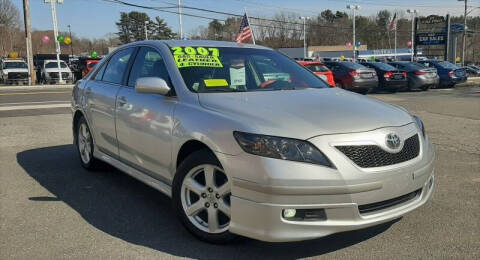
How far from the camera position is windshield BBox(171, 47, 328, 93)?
3.91 meters

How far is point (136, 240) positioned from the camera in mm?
3520

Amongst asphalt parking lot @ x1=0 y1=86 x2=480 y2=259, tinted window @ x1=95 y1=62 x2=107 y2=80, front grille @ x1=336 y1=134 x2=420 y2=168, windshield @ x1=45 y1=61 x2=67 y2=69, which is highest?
windshield @ x1=45 y1=61 x2=67 y2=69

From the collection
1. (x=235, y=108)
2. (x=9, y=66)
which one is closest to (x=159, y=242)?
(x=235, y=108)

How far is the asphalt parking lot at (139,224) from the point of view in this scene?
10.7 feet

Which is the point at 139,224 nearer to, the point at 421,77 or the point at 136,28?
the point at 421,77

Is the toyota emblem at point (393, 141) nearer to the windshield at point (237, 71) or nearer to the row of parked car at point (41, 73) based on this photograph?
the windshield at point (237, 71)

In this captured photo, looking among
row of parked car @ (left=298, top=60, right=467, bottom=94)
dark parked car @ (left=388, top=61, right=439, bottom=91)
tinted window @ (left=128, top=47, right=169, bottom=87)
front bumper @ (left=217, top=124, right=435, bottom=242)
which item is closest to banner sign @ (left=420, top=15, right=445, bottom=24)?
row of parked car @ (left=298, top=60, right=467, bottom=94)

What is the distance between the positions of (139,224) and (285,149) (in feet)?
5.50

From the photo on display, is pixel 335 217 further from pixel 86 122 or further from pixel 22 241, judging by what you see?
pixel 86 122

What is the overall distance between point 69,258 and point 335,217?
1906 mm

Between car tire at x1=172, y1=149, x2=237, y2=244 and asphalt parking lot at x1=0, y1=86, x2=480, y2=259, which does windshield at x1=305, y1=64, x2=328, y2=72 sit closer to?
asphalt parking lot at x1=0, y1=86, x2=480, y2=259

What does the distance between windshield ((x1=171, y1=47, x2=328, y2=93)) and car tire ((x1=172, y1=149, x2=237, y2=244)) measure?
2.41ft

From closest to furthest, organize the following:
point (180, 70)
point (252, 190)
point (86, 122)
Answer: point (252, 190) → point (180, 70) → point (86, 122)

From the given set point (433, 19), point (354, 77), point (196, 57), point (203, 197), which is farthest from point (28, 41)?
point (433, 19)
